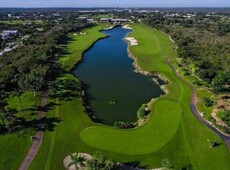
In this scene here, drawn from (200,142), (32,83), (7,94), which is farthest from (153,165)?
(7,94)

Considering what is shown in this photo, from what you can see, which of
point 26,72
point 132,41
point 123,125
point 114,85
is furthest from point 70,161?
point 132,41

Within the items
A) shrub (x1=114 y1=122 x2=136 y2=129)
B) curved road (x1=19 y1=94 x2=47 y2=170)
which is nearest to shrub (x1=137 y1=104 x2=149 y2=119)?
shrub (x1=114 y1=122 x2=136 y2=129)

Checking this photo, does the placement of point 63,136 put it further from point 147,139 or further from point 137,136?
point 147,139

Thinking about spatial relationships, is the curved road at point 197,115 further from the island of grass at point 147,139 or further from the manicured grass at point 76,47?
the manicured grass at point 76,47

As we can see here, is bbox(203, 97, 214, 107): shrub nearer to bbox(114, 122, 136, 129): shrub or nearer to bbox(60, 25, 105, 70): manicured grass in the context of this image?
bbox(114, 122, 136, 129): shrub

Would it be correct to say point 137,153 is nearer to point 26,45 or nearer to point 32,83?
point 32,83

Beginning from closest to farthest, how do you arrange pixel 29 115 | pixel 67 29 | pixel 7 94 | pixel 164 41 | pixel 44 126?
pixel 44 126 < pixel 29 115 < pixel 7 94 < pixel 164 41 < pixel 67 29

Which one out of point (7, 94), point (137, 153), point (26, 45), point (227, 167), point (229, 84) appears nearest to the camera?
point (227, 167)
